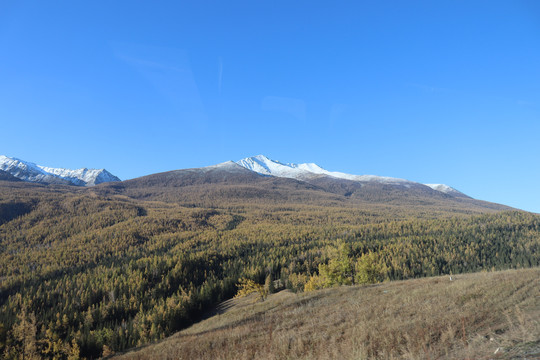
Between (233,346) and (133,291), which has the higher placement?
(233,346)

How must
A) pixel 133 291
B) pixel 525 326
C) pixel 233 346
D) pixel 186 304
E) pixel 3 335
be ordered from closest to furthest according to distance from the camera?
1. pixel 525 326
2. pixel 233 346
3. pixel 3 335
4. pixel 186 304
5. pixel 133 291

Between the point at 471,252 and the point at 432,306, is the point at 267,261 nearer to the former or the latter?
the point at 471,252

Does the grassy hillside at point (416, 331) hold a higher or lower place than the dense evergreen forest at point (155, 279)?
higher

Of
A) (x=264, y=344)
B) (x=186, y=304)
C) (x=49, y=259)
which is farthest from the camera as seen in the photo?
(x=49, y=259)

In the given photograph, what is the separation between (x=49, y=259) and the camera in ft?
623

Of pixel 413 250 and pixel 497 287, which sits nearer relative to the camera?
pixel 497 287

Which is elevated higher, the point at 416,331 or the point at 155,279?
the point at 416,331

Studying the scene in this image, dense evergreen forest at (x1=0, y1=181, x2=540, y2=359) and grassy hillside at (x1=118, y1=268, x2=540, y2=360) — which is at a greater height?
grassy hillside at (x1=118, y1=268, x2=540, y2=360)

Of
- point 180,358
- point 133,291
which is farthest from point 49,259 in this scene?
point 180,358

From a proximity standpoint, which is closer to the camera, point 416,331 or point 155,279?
point 416,331

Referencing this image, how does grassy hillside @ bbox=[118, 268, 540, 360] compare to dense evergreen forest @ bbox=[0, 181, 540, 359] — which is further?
dense evergreen forest @ bbox=[0, 181, 540, 359]

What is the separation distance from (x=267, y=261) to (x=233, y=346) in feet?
471

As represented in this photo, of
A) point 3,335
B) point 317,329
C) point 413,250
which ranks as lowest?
point 3,335

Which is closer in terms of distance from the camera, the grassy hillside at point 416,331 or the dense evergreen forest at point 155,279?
the grassy hillside at point 416,331
